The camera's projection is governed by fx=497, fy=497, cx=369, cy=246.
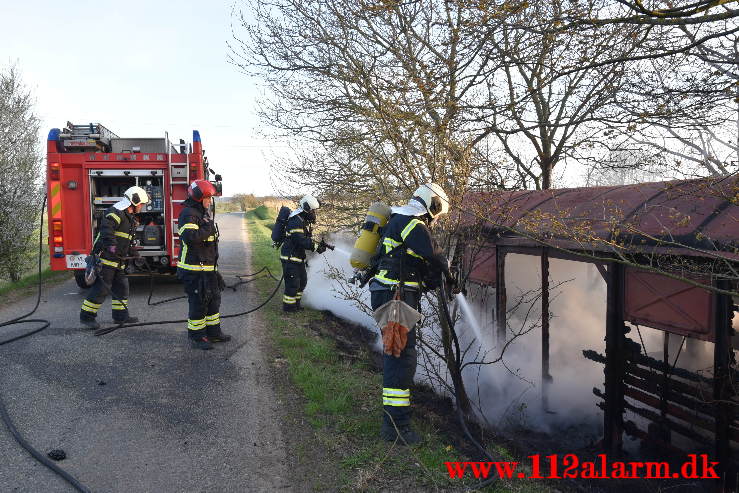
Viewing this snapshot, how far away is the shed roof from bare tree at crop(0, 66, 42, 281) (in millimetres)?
10605

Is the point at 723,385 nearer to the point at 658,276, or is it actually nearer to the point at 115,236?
the point at 658,276

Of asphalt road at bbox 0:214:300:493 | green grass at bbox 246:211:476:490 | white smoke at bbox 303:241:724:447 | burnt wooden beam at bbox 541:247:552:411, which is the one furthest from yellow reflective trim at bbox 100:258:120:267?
burnt wooden beam at bbox 541:247:552:411

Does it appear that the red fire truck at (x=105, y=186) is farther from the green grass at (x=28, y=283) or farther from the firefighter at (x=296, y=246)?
the firefighter at (x=296, y=246)

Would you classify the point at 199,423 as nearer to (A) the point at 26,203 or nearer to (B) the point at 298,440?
(B) the point at 298,440

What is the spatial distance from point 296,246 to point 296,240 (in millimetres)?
150

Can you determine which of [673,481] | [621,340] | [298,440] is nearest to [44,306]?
[298,440]

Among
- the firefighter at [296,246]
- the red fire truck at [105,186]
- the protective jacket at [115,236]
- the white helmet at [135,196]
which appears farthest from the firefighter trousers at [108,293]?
the firefighter at [296,246]

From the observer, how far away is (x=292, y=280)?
8148 millimetres

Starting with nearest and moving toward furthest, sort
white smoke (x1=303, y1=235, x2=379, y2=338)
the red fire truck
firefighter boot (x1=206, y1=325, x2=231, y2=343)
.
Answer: firefighter boot (x1=206, y1=325, x2=231, y2=343) → the red fire truck → white smoke (x1=303, y1=235, x2=379, y2=338)

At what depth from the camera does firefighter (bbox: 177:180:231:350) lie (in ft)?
19.0

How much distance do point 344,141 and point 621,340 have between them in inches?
222

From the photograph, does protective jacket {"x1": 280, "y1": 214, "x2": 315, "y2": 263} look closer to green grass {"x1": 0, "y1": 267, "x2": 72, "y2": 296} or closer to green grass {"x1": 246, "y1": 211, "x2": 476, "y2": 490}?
green grass {"x1": 246, "y1": 211, "x2": 476, "y2": 490}

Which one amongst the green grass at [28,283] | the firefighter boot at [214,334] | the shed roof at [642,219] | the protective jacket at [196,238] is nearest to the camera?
the shed roof at [642,219]

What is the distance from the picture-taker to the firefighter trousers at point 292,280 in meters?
8.09
